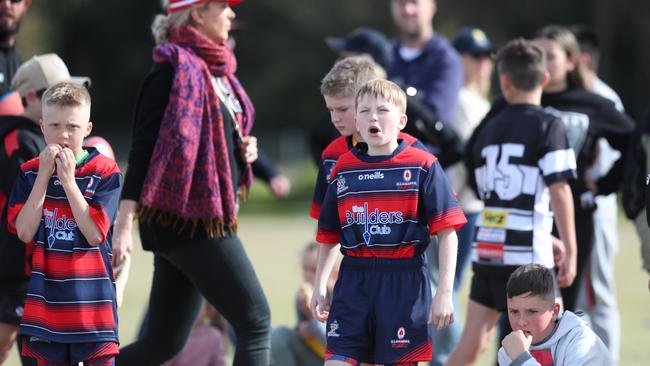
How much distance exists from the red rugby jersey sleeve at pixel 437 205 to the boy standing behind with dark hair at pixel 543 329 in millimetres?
437

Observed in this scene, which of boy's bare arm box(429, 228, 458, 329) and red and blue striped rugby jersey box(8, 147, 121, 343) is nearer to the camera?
boy's bare arm box(429, 228, 458, 329)

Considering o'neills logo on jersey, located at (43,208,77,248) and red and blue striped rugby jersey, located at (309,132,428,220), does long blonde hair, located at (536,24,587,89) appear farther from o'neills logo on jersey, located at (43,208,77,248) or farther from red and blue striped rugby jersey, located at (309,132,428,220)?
o'neills logo on jersey, located at (43,208,77,248)

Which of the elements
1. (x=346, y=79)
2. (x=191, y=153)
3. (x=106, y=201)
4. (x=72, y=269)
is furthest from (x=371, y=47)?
(x=72, y=269)

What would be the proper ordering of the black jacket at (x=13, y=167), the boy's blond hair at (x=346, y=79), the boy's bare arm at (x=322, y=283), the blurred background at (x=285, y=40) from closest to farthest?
the boy's bare arm at (x=322, y=283), the boy's blond hair at (x=346, y=79), the black jacket at (x=13, y=167), the blurred background at (x=285, y=40)

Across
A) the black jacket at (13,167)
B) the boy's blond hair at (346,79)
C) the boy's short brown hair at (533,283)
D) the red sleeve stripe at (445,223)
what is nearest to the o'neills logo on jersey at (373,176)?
the red sleeve stripe at (445,223)

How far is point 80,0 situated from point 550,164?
3413 cm

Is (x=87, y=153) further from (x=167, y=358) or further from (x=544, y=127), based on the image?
(x=544, y=127)

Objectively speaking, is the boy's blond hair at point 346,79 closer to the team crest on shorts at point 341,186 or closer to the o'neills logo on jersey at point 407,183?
the team crest on shorts at point 341,186

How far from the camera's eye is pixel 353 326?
5367mm

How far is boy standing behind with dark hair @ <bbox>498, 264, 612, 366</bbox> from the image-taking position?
17.6 feet

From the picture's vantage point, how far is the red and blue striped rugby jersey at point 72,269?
17.8 feet

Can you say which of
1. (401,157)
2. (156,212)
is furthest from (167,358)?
(401,157)

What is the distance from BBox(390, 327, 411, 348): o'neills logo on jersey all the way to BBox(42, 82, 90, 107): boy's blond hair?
1.72m

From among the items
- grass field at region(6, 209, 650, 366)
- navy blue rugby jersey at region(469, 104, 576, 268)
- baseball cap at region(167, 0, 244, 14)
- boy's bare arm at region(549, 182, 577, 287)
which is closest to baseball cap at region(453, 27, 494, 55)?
grass field at region(6, 209, 650, 366)
